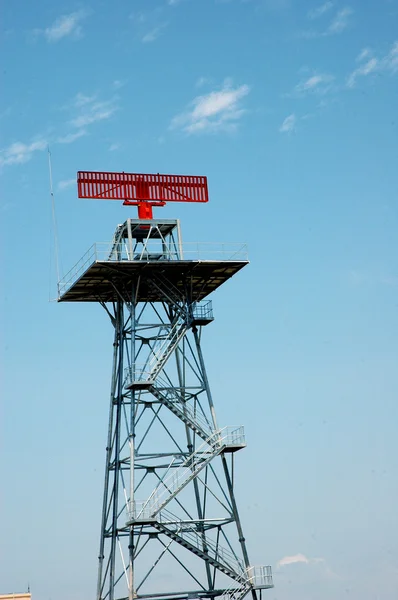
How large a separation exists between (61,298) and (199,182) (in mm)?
11532

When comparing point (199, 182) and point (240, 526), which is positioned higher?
point (199, 182)

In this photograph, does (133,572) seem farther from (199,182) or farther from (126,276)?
(199,182)

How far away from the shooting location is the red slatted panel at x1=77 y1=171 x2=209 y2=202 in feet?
327

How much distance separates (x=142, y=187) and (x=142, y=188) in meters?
0.09

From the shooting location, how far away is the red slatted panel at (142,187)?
9981 cm

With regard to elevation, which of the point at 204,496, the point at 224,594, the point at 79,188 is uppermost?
the point at 79,188

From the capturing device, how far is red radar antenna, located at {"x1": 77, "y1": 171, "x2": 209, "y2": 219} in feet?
328

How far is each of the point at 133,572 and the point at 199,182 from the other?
25.5 m

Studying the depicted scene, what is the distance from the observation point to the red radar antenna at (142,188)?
328ft

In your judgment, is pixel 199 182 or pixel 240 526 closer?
pixel 240 526

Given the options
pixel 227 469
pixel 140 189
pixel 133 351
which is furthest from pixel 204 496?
pixel 140 189

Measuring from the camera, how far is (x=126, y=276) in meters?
97.8

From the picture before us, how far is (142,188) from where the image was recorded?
332 feet

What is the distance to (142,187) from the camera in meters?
101
